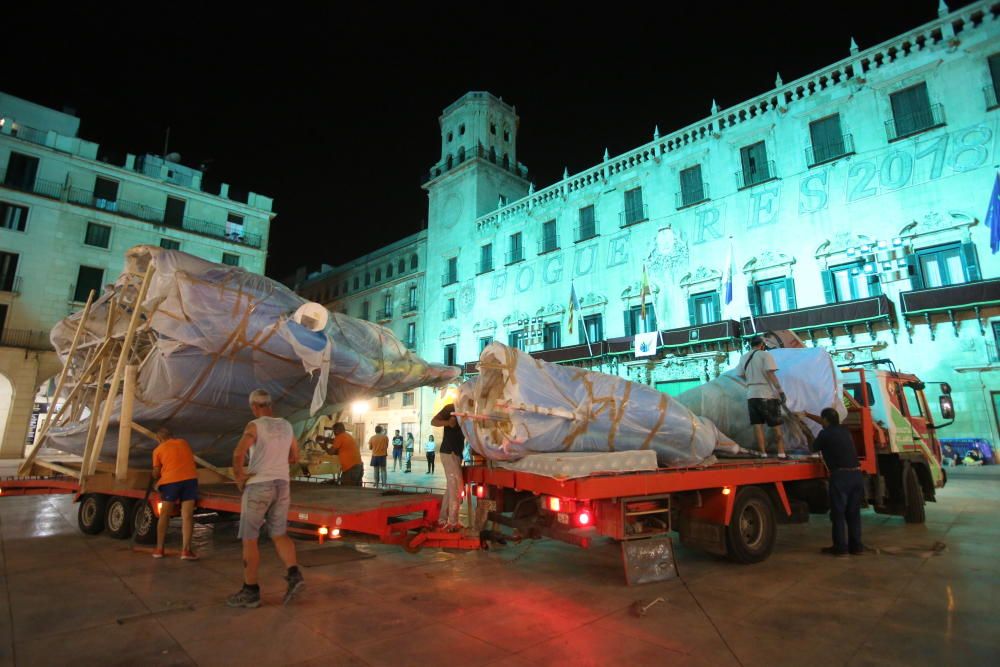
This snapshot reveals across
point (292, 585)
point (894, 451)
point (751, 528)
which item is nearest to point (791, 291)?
point (894, 451)

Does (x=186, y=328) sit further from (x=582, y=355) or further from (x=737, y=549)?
(x=582, y=355)

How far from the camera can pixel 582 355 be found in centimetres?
2439

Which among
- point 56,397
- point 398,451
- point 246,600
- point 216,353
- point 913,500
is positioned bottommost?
point 246,600

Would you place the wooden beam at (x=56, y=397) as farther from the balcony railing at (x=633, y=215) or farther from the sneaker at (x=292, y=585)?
the balcony railing at (x=633, y=215)

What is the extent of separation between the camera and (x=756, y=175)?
21.2m

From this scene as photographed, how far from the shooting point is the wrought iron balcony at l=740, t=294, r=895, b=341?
1666cm

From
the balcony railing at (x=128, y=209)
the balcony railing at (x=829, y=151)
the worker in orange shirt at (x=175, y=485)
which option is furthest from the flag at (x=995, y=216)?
the balcony railing at (x=128, y=209)

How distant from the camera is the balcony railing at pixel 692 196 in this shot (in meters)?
22.4

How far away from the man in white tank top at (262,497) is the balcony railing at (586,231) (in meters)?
23.1

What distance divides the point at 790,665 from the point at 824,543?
15.8ft

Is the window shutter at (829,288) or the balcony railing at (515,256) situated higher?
the balcony railing at (515,256)

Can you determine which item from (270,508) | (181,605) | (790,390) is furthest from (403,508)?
(790,390)

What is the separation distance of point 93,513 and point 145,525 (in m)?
1.67

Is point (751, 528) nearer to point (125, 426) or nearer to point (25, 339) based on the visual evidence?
point (125, 426)
